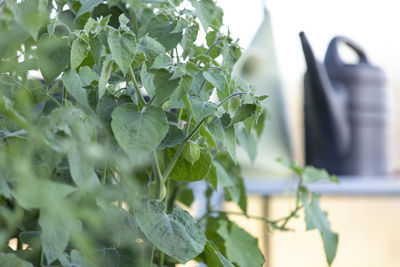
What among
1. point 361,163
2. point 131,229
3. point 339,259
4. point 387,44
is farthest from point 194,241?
point 387,44

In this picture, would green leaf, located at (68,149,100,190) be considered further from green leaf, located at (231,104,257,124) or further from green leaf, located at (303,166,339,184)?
green leaf, located at (303,166,339,184)

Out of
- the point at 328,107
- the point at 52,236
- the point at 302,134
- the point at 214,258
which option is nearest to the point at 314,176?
the point at 214,258

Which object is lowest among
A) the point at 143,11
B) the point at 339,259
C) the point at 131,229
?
the point at 339,259

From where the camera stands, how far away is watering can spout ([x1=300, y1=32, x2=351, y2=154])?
1.06 meters

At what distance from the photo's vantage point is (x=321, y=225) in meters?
0.44

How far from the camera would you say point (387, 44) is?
170 cm

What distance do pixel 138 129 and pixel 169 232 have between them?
61mm

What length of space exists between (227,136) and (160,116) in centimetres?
5

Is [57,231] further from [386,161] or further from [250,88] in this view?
[386,161]

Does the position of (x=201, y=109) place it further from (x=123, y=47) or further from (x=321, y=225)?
(x=321, y=225)

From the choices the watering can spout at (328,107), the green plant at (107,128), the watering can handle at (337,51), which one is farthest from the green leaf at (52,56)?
the watering can handle at (337,51)

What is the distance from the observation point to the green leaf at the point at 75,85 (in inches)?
11.4

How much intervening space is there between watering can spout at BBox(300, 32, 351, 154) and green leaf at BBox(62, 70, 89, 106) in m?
0.78

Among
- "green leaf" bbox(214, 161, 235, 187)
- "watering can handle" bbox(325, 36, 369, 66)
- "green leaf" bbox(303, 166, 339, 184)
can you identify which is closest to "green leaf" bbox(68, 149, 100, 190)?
"green leaf" bbox(214, 161, 235, 187)
